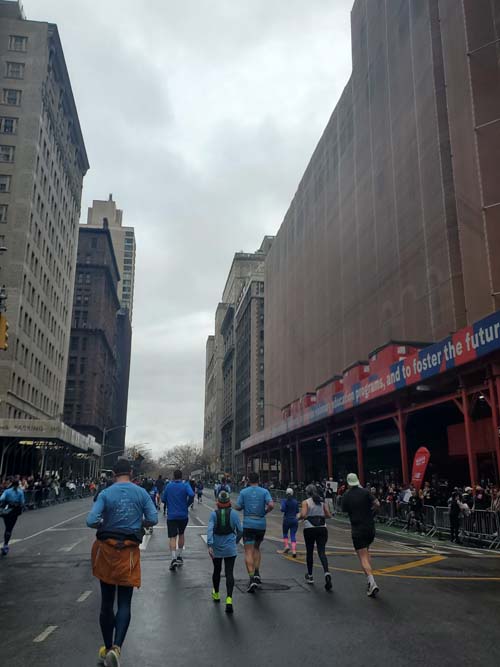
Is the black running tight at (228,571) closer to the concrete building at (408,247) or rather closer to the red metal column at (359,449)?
the concrete building at (408,247)

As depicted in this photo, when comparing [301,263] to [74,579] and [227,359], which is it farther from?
[227,359]

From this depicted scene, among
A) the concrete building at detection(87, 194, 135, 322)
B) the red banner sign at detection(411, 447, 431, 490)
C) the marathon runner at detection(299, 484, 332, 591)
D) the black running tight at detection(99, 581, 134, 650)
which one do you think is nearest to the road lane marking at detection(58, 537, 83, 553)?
the marathon runner at detection(299, 484, 332, 591)

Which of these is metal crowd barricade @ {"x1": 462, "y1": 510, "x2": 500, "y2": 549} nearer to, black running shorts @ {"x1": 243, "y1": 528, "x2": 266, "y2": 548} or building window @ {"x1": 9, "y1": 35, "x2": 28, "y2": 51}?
black running shorts @ {"x1": 243, "y1": 528, "x2": 266, "y2": 548}

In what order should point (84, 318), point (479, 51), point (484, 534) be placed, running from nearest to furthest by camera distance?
point (484, 534), point (479, 51), point (84, 318)

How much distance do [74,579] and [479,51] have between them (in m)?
30.9

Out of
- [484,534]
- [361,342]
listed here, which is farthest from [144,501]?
[361,342]

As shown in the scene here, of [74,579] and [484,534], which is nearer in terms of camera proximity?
[74,579]

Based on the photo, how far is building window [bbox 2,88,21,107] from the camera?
197 ft

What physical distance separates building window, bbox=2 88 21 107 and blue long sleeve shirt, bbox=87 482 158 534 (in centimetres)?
6333

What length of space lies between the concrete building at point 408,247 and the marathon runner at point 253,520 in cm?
1221

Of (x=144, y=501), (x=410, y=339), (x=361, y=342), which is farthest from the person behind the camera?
(x=361, y=342)

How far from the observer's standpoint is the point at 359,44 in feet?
164

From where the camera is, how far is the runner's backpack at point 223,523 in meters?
8.69

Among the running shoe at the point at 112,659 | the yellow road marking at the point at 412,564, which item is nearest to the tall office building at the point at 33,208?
the yellow road marking at the point at 412,564
